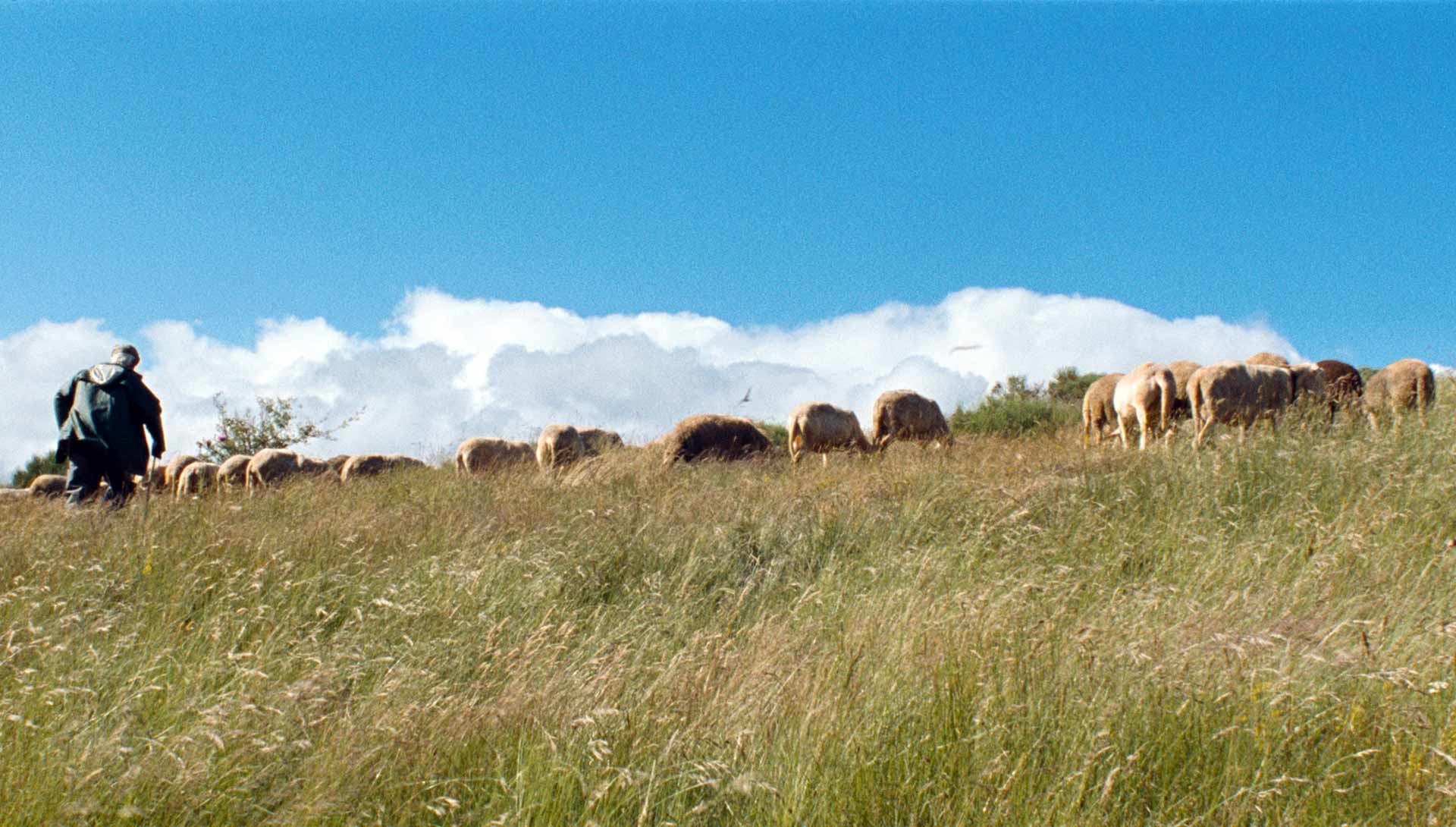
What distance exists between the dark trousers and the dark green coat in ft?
0.32

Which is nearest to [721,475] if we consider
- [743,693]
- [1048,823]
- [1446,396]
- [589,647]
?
[589,647]

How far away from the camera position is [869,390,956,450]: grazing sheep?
1798 cm

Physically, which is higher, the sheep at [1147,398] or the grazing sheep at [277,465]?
the sheep at [1147,398]

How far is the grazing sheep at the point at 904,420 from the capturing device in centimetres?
1798

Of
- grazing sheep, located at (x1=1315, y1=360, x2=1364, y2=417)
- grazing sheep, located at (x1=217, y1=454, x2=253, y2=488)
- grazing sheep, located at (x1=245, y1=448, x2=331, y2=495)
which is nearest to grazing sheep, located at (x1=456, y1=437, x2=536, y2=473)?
grazing sheep, located at (x1=245, y1=448, x2=331, y2=495)

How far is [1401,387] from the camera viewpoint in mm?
15602

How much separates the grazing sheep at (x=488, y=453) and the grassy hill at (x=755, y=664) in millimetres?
11234

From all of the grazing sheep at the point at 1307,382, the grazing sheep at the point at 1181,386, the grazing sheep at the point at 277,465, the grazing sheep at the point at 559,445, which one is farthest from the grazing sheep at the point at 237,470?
the grazing sheep at the point at 1307,382

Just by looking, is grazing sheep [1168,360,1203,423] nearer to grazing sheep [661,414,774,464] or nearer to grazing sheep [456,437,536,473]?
grazing sheep [661,414,774,464]

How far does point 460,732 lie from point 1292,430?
34.0ft

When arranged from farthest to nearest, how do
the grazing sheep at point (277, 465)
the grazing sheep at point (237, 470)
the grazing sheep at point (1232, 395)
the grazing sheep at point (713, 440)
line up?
the grazing sheep at point (237, 470), the grazing sheep at point (277, 465), the grazing sheep at point (713, 440), the grazing sheep at point (1232, 395)

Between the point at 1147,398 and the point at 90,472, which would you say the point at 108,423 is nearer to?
the point at 90,472

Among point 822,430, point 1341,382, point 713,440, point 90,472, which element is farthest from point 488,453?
point 1341,382

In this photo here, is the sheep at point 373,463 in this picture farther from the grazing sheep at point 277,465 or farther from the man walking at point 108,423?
the man walking at point 108,423
